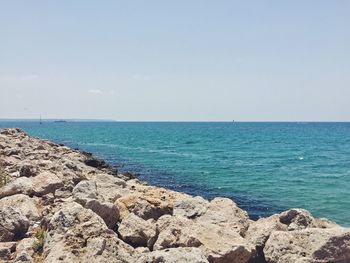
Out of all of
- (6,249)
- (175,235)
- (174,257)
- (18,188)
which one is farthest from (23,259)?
(18,188)

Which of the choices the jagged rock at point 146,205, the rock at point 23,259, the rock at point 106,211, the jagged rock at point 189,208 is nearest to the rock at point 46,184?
the jagged rock at point 146,205

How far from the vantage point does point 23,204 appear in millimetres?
11266

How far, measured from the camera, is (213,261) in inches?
342

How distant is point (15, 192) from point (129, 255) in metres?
6.43

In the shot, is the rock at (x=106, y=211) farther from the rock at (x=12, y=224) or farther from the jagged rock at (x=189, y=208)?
the jagged rock at (x=189, y=208)

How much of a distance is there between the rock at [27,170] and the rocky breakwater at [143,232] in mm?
2087

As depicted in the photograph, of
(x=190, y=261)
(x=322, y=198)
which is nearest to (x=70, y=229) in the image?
(x=190, y=261)

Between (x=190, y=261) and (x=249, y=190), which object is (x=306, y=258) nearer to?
(x=190, y=261)

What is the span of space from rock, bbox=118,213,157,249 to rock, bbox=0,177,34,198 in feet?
14.0

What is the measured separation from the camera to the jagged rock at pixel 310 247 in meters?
9.27

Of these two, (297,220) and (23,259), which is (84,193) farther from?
(297,220)

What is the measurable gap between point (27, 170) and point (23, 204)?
15.6ft

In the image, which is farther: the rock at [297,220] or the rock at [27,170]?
the rock at [27,170]

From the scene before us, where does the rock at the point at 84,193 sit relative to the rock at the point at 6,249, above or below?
above
